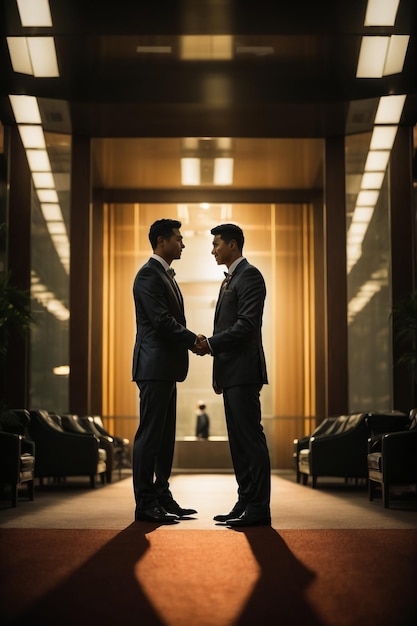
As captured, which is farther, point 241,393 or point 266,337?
point 266,337

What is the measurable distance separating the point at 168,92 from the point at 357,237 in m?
3.43

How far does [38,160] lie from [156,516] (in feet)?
25.4

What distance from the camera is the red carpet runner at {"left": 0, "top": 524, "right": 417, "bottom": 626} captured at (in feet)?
8.05

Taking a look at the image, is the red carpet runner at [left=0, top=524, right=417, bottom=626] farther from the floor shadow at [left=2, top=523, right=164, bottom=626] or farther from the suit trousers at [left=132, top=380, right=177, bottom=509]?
the suit trousers at [left=132, top=380, right=177, bottom=509]

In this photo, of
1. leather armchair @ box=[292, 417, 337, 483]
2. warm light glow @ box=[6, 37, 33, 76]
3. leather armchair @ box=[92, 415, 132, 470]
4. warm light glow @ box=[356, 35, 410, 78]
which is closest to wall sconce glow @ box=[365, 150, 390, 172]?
warm light glow @ box=[356, 35, 410, 78]

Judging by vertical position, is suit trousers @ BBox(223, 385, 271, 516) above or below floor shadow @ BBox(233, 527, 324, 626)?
above

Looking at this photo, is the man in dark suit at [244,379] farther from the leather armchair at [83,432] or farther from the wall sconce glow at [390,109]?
the wall sconce glow at [390,109]

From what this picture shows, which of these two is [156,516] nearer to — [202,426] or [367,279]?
[367,279]

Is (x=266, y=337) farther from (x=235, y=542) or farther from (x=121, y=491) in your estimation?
(x=235, y=542)

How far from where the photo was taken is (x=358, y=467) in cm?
887

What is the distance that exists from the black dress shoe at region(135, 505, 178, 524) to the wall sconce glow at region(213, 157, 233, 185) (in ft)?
29.5

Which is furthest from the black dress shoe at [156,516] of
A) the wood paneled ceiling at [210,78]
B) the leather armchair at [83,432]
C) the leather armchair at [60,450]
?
the wood paneled ceiling at [210,78]

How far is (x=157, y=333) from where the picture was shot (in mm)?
5039

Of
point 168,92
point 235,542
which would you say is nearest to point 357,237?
point 168,92
